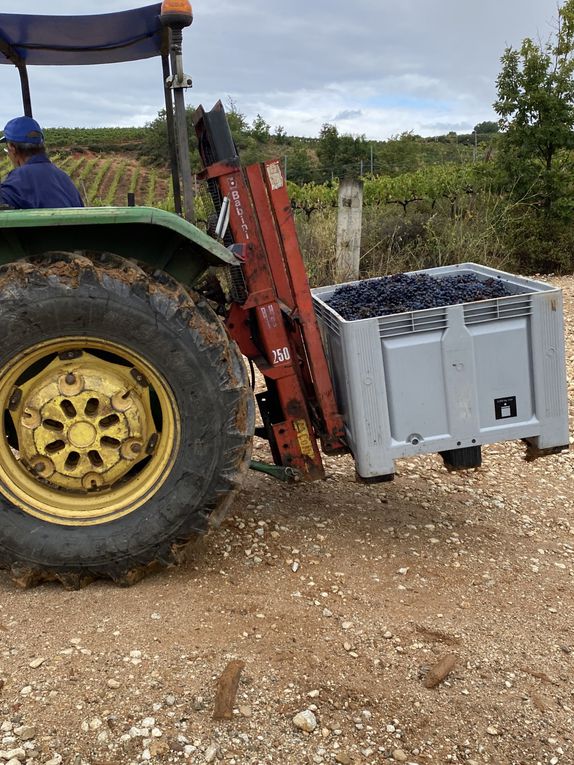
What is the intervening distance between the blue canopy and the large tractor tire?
5.75ft

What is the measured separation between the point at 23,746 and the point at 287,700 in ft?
2.51

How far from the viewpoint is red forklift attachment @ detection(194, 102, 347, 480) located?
2924 mm

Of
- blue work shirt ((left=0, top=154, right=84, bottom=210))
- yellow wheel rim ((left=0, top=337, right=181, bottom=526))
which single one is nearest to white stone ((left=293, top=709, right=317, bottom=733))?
yellow wheel rim ((left=0, top=337, right=181, bottom=526))

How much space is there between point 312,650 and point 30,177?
2319mm

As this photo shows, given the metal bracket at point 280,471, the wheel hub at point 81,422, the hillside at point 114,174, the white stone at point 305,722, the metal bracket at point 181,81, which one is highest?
the hillside at point 114,174

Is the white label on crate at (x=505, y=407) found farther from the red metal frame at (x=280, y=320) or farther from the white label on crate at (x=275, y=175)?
the white label on crate at (x=275, y=175)

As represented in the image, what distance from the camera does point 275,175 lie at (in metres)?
2.93

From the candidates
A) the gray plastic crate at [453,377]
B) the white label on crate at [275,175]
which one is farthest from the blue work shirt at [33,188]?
the gray plastic crate at [453,377]

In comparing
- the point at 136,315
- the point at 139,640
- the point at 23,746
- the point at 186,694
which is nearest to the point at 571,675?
the point at 186,694

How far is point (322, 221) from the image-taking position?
10039 millimetres

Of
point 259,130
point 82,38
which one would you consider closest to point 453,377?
point 82,38

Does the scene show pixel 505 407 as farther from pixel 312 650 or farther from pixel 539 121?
pixel 539 121

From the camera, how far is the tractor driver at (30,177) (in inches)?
122

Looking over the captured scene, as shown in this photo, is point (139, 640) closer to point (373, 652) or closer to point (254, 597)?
point (254, 597)
